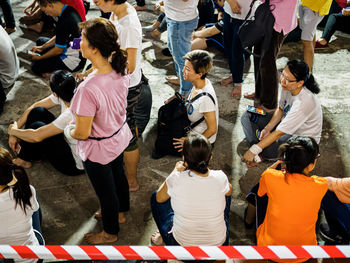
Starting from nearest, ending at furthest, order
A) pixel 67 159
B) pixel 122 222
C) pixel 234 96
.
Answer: pixel 122 222 → pixel 67 159 → pixel 234 96

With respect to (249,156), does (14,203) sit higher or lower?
higher

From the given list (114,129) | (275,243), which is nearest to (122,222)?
(114,129)

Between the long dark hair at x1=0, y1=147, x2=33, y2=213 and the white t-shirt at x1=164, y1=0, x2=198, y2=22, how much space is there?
95.7 inches

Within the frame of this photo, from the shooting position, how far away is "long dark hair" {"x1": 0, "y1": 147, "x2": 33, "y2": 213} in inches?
86.0

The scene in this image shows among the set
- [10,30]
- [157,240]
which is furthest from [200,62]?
[10,30]

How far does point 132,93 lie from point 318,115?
65.3 inches

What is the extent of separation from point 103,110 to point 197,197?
79cm

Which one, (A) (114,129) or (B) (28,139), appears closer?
(A) (114,129)

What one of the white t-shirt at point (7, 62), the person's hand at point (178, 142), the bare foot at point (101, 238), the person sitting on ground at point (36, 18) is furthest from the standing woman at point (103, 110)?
the person sitting on ground at point (36, 18)

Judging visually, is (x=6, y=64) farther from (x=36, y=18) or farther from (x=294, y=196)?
(x=294, y=196)

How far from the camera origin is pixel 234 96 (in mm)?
4578

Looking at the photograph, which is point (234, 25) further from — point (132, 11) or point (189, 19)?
point (132, 11)

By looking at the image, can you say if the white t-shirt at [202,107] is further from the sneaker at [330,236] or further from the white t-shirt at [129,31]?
the sneaker at [330,236]

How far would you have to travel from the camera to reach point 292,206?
238cm
